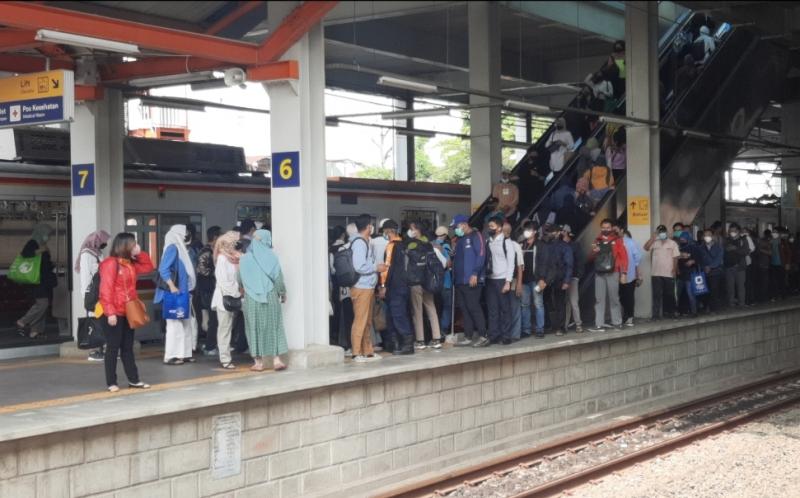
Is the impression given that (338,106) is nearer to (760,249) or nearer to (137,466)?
(760,249)

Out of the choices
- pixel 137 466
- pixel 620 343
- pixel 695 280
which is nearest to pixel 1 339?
pixel 137 466

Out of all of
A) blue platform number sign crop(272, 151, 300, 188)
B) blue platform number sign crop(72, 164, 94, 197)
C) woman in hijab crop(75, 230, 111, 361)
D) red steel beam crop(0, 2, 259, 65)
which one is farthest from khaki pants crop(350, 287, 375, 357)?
blue platform number sign crop(72, 164, 94, 197)

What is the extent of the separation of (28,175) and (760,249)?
13.6 meters

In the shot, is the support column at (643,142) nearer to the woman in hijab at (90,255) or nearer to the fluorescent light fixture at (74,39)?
the woman in hijab at (90,255)

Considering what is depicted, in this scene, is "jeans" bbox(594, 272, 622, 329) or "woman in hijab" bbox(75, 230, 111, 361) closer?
"woman in hijab" bbox(75, 230, 111, 361)

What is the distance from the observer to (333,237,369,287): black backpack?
1070 cm

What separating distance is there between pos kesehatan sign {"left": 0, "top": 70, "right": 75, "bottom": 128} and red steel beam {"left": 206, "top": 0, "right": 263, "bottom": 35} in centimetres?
512

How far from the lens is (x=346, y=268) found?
35.1ft

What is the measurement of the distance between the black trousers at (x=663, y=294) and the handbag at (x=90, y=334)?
8.66 meters

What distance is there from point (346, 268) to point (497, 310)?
2.49 meters

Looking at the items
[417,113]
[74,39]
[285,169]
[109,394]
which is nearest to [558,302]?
[417,113]

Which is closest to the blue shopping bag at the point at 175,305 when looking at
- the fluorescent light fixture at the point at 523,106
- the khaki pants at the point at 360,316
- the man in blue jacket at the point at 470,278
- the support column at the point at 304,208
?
the support column at the point at 304,208

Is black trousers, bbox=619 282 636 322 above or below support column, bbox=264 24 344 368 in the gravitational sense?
below

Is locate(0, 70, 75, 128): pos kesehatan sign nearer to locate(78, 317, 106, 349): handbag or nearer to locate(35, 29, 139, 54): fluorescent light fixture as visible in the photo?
locate(35, 29, 139, 54): fluorescent light fixture
